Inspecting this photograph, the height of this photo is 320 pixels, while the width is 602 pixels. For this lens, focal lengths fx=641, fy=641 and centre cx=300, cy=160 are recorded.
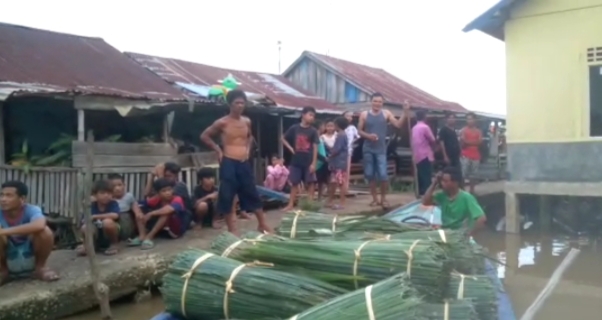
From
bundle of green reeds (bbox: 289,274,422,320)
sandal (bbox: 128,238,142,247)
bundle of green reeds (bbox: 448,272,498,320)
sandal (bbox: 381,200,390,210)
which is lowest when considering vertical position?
sandal (bbox: 128,238,142,247)

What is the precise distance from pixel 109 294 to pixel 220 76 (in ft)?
33.1

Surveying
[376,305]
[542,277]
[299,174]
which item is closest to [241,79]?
[299,174]

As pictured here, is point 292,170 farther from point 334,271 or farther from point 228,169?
point 334,271

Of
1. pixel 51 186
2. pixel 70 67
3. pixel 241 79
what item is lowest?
pixel 51 186

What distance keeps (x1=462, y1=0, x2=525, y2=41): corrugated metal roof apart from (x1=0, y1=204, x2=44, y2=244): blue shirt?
23.9ft

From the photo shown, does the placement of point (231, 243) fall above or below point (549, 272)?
above

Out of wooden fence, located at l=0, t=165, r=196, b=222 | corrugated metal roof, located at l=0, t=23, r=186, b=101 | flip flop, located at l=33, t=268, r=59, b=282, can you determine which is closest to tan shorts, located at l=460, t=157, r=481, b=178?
corrugated metal roof, located at l=0, t=23, r=186, b=101

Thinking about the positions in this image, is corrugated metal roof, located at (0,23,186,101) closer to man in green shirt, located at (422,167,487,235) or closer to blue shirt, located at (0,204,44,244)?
blue shirt, located at (0,204,44,244)

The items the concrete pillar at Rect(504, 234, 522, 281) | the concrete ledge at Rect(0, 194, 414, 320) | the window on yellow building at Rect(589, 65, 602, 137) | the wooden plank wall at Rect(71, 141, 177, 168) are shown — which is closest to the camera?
the concrete ledge at Rect(0, 194, 414, 320)

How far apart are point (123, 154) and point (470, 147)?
19.6 ft

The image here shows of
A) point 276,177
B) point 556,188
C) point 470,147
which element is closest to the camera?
point 556,188

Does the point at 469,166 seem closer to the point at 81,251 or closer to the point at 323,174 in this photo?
the point at 323,174

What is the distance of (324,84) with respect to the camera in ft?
62.2

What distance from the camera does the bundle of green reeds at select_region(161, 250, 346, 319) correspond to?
2.87m
